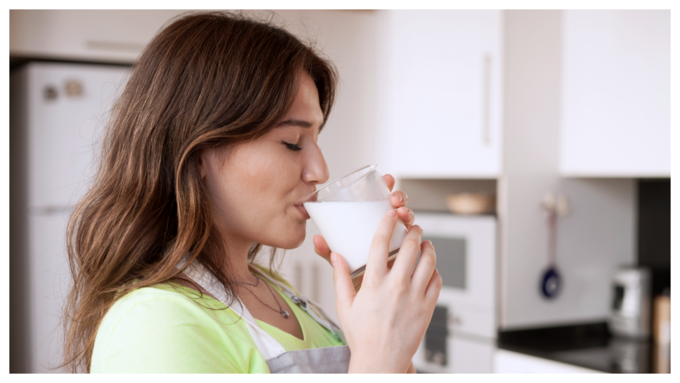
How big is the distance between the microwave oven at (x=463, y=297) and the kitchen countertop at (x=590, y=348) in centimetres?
9

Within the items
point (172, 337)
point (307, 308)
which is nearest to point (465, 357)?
point (307, 308)

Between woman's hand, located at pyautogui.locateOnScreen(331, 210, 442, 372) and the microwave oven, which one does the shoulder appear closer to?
woman's hand, located at pyautogui.locateOnScreen(331, 210, 442, 372)

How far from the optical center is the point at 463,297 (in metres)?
2.29

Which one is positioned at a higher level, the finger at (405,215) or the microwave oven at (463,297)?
the finger at (405,215)

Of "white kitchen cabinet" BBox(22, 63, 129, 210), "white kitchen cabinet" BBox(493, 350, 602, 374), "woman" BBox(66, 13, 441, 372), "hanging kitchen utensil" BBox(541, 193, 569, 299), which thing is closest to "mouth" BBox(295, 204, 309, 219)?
"woman" BBox(66, 13, 441, 372)

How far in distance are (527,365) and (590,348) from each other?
11.4 inches

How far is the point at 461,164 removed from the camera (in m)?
2.32

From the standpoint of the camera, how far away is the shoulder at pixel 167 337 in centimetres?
60

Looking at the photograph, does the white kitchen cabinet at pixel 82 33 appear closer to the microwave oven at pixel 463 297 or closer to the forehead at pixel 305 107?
the microwave oven at pixel 463 297

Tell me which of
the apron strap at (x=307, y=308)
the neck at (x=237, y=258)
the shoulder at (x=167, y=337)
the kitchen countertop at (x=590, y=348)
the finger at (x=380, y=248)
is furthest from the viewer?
the kitchen countertop at (x=590, y=348)

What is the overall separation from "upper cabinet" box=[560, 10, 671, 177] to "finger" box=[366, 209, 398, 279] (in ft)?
4.82

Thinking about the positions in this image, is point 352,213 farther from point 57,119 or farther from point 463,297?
point 57,119

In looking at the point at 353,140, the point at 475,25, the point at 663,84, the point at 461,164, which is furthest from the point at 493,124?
the point at 353,140

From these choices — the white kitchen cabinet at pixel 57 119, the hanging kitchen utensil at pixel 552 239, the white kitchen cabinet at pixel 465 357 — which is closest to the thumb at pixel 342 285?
the white kitchen cabinet at pixel 465 357
